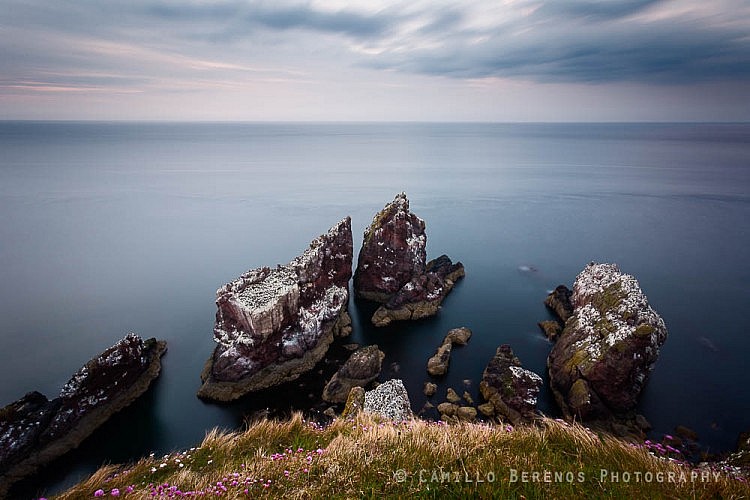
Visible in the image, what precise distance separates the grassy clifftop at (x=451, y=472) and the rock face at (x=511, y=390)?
69.7 feet

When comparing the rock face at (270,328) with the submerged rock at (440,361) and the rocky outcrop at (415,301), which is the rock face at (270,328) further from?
the submerged rock at (440,361)

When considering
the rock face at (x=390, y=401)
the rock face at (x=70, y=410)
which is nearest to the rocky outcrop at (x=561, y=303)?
the rock face at (x=390, y=401)

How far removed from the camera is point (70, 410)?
27.2 m

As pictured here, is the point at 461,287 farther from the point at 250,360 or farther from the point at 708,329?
the point at 250,360

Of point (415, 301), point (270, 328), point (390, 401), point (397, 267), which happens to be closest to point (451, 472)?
point (390, 401)

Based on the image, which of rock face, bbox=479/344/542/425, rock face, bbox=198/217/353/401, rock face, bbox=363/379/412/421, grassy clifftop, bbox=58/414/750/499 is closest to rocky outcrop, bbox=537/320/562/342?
rock face, bbox=479/344/542/425

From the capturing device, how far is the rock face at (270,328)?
106 ft

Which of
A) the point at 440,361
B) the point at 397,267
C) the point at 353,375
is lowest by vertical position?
the point at 440,361

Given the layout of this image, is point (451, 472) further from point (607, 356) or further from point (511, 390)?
point (607, 356)

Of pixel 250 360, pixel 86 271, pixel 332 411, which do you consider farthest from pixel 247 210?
pixel 332 411

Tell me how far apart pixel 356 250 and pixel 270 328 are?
35785mm

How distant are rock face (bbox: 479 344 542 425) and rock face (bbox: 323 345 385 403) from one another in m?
8.88

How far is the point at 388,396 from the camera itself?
27312mm

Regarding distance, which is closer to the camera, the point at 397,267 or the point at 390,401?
the point at 390,401
